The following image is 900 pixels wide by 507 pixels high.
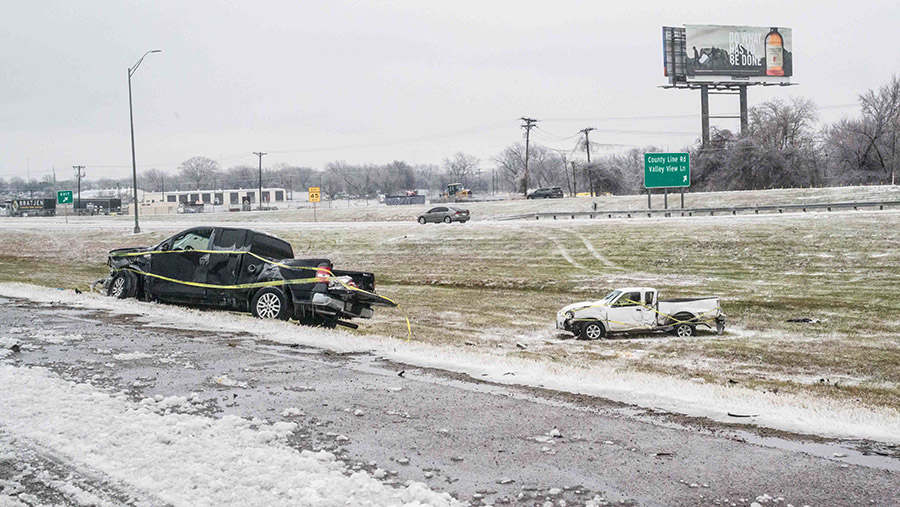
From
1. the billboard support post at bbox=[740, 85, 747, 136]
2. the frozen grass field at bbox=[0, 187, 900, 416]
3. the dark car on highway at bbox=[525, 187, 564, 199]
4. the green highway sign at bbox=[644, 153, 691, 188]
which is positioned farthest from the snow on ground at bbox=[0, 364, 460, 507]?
the billboard support post at bbox=[740, 85, 747, 136]

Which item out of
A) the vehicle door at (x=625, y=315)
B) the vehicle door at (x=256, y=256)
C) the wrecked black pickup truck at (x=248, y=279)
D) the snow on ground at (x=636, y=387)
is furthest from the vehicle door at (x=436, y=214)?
the snow on ground at (x=636, y=387)

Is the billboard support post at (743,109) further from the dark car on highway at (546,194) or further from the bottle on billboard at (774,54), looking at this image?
the dark car on highway at (546,194)

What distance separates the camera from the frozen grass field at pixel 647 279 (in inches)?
671

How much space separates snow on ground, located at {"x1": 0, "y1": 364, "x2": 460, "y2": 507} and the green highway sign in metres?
51.7

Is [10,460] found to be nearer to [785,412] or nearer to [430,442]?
[430,442]

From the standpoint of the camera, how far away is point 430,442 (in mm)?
6449

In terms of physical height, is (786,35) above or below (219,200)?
above

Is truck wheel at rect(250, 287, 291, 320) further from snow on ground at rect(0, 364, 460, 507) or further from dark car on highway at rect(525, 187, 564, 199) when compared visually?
dark car on highway at rect(525, 187, 564, 199)

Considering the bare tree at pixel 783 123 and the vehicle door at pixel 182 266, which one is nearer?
the vehicle door at pixel 182 266

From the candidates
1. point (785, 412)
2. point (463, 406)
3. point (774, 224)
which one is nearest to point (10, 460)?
point (463, 406)

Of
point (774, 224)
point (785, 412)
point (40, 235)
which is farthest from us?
point (40, 235)

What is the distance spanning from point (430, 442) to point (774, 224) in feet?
129

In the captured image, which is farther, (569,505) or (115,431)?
(115,431)

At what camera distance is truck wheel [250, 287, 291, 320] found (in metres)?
14.4
